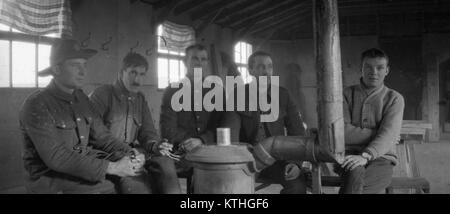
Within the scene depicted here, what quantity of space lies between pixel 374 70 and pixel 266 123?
1.00m

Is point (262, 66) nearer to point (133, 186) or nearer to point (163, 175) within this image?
point (163, 175)

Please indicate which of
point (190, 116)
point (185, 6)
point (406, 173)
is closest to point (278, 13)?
point (185, 6)

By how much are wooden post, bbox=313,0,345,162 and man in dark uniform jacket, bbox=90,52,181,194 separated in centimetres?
121

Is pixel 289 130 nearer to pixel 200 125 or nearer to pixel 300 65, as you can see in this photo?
pixel 200 125

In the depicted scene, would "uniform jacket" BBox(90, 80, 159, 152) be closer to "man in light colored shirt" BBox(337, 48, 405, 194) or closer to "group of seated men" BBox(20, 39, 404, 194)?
"group of seated men" BBox(20, 39, 404, 194)

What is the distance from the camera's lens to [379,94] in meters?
3.00

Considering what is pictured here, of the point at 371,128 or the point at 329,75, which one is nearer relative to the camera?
the point at 329,75

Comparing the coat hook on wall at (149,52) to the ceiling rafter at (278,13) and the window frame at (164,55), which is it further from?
the ceiling rafter at (278,13)

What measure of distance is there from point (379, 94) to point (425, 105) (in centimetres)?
962

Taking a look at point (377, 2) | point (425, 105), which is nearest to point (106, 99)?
point (377, 2)

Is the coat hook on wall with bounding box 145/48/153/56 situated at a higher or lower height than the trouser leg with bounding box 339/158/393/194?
higher

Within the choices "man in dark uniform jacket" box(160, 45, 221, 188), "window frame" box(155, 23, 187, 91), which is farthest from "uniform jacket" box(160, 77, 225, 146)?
"window frame" box(155, 23, 187, 91)

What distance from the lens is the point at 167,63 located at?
793 cm

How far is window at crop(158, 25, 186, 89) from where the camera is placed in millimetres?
7625
